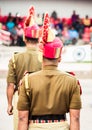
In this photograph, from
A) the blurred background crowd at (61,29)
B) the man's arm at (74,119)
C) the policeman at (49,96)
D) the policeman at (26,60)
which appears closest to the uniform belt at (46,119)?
the policeman at (49,96)

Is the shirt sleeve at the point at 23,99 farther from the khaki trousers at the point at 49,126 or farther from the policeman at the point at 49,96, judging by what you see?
the khaki trousers at the point at 49,126

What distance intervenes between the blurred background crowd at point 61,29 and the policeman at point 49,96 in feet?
56.0

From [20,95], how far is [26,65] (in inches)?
61.0

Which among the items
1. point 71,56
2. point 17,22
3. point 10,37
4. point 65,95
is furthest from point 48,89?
point 17,22

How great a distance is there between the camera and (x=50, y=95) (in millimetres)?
3537

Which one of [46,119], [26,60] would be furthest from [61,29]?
[46,119]

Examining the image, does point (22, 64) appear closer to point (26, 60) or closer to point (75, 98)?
point (26, 60)

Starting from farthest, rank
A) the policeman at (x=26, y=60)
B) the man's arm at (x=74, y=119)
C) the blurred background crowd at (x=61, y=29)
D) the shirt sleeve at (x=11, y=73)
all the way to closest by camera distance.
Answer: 1. the blurred background crowd at (x=61, y=29)
2. the shirt sleeve at (x=11, y=73)
3. the policeman at (x=26, y=60)
4. the man's arm at (x=74, y=119)

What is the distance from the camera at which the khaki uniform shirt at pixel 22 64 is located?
5066 millimetres

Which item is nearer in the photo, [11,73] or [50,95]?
[50,95]

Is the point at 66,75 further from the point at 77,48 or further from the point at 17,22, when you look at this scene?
the point at 17,22

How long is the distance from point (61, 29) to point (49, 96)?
770 inches

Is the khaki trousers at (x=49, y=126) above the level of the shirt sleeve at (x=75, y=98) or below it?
below

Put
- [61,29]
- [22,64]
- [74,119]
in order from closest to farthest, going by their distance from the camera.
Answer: [74,119] < [22,64] < [61,29]
